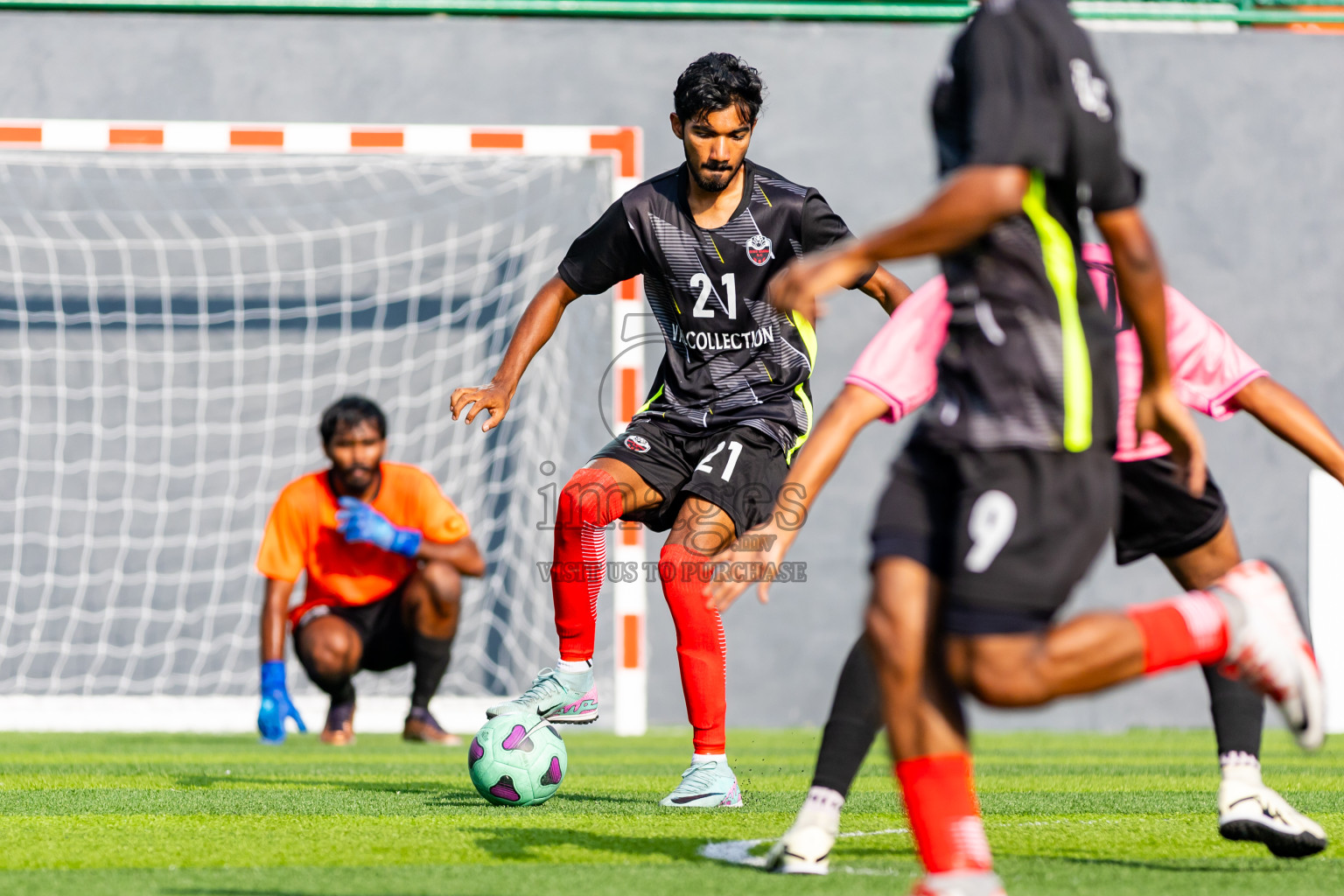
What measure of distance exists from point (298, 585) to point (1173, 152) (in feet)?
18.9

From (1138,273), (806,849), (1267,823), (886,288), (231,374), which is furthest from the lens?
(231,374)

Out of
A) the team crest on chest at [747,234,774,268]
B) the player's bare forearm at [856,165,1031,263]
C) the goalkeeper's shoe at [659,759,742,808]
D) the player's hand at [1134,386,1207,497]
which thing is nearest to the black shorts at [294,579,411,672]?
the goalkeeper's shoe at [659,759,742,808]

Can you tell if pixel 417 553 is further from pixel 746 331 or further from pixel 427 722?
pixel 746 331

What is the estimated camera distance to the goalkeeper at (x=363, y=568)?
7.04 meters

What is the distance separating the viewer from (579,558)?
4473 mm

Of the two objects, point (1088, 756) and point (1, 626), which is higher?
point (1, 626)

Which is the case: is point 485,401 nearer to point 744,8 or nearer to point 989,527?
point 989,527

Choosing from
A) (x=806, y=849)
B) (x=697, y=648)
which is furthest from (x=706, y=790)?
(x=806, y=849)

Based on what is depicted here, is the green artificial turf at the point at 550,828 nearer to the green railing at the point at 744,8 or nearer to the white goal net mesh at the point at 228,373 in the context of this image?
the white goal net mesh at the point at 228,373

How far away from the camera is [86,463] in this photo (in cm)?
860

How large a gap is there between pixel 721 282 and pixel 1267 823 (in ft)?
7.24

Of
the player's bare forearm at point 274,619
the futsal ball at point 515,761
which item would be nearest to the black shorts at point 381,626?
the player's bare forearm at point 274,619

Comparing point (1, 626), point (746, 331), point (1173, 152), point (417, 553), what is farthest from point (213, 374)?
point (1173, 152)

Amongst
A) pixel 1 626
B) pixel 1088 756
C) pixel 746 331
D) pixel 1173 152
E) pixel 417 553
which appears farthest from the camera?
pixel 1173 152
